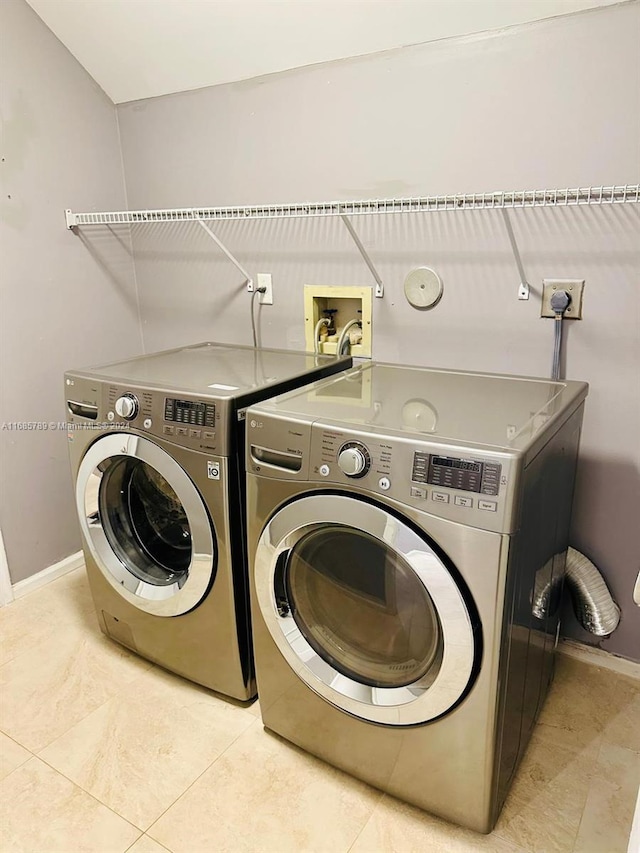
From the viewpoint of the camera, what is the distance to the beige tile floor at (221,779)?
133cm

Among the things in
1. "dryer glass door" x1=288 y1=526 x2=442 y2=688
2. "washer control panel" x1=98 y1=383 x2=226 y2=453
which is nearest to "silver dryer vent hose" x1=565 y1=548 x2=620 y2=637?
"dryer glass door" x1=288 y1=526 x2=442 y2=688

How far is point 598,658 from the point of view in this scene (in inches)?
71.2

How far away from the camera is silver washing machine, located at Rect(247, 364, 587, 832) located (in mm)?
1099

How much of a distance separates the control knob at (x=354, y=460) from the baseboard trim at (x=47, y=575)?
1.64 m

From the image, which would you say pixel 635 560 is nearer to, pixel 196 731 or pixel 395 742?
pixel 395 742

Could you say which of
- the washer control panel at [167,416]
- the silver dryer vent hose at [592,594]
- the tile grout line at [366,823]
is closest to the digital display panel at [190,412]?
the washer control panel at [167,416]

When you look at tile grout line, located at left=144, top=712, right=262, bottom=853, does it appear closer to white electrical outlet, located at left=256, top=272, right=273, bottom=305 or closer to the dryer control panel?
the dryer control panel

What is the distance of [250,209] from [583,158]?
0.89 meters

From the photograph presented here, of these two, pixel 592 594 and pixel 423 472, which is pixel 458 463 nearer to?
pixel 423 472

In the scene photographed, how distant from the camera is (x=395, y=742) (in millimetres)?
1319

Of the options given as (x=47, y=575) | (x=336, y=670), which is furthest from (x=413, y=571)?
(x=47, y=575)

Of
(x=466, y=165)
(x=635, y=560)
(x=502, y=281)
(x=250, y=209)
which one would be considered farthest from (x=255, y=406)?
(x=635, y=560)

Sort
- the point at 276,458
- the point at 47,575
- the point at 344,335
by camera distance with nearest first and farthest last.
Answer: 1. the point at 276,458
2. the point at 344,335
3. the point at 47,575

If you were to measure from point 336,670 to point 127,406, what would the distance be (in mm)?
844
